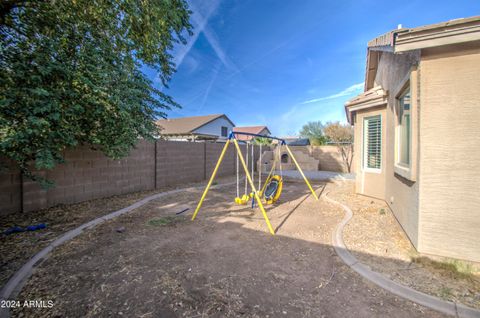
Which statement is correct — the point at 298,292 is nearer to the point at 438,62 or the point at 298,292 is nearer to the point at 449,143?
the point at 449,143

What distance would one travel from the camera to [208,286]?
7.38 feet

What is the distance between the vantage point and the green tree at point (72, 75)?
348cm

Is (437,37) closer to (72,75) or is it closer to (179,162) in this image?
(72,75)

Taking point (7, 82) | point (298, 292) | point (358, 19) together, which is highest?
point (358, 19)

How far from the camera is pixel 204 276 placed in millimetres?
2436

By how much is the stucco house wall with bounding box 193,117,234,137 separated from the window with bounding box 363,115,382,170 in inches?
777

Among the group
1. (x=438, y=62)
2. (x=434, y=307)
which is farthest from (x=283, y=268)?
(x=438, y=62)

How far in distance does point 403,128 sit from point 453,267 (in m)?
2.58

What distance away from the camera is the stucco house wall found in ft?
81.4

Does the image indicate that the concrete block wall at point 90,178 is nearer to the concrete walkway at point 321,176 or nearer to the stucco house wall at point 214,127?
the concrete walkway at point 321,176

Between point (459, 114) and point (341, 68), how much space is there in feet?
56.0

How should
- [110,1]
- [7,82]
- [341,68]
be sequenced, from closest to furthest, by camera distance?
[7,82] → [110,1] → [341,68]

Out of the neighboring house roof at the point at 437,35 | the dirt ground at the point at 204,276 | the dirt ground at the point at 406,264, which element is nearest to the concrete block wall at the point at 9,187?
the dirt ground at the point at 204,276

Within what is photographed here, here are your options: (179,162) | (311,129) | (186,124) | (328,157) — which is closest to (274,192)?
(179,162)
